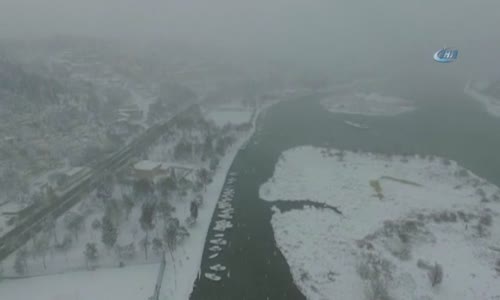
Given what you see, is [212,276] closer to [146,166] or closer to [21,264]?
[21,264]

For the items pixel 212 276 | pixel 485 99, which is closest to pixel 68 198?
pixel 212 276

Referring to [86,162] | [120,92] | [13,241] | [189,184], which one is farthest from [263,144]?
[120,92]

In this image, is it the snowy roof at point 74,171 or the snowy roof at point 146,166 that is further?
the snowy roof at point 74,171

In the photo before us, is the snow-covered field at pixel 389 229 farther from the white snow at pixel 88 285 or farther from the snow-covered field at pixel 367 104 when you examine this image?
the snow-covered field at pixel 367 104

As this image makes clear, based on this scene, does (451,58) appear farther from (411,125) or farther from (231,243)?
(411,125)

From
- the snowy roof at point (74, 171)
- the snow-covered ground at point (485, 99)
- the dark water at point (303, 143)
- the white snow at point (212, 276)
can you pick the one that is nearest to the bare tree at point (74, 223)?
the snowy roof at point (74, 171)
